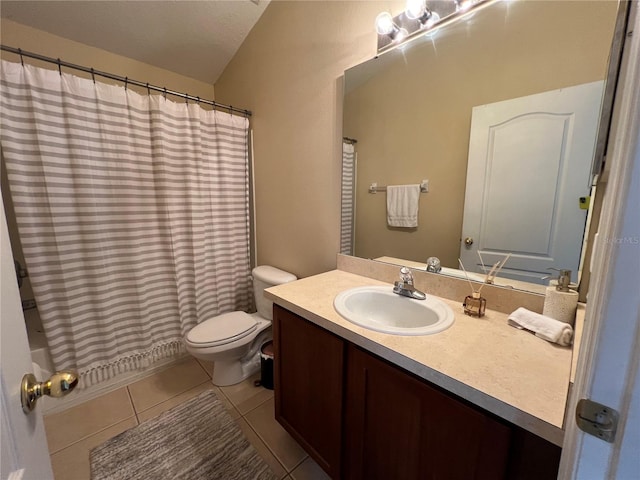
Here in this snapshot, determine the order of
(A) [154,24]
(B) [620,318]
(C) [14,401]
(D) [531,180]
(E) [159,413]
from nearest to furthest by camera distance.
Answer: (B) [620,318] < (C) [14,401] < (D) [531,180] < (E) [159,413] < (A) [154,24]

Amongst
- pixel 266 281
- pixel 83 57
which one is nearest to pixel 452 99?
pixel 266 281

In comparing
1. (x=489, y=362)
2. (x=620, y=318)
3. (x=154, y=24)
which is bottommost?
(x=489, y=362)

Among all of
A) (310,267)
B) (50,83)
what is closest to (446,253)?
(310,267)

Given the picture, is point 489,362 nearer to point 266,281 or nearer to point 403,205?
point 403,205

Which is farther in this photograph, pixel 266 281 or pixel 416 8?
pixel 266 281

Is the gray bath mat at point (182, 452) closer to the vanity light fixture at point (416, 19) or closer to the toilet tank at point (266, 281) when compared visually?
the toilet tank at point (266, 281)

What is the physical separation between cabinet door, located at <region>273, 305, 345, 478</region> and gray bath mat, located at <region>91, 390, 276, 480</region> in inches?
10.9

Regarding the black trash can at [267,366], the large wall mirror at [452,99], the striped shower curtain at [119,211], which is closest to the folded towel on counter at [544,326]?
the large wall mirror at [452,99]

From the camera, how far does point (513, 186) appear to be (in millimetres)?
1014

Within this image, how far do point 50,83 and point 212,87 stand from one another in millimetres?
1356

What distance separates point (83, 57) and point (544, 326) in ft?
10.0

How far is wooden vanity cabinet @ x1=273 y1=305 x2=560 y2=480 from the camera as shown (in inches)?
24.0

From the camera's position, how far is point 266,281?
182 centimetres

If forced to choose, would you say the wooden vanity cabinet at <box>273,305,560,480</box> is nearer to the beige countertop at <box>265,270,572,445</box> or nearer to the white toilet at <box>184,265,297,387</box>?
the beige countertop at <box>265,270,572,445</box>
